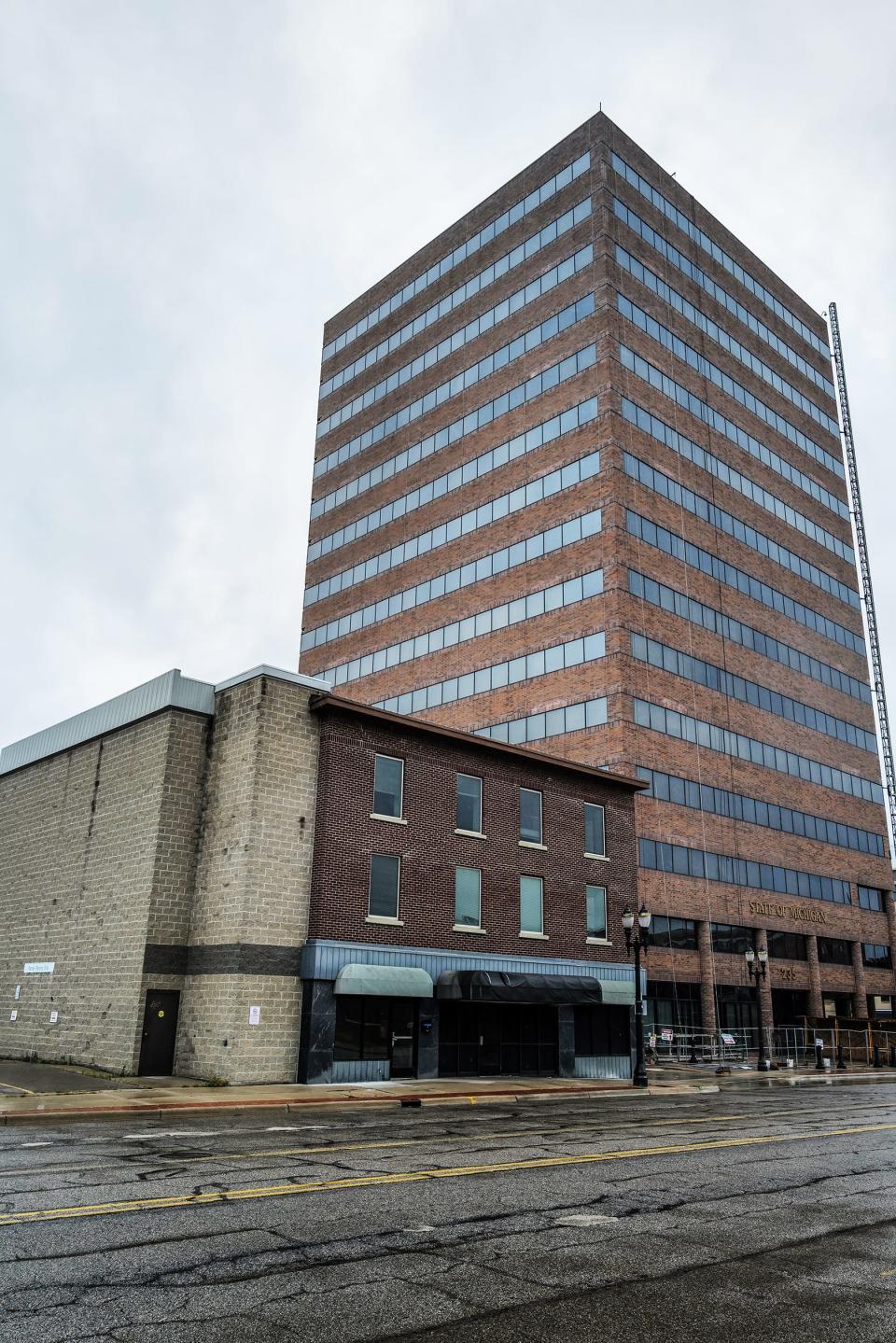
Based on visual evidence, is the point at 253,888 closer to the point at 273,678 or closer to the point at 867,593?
the point at 273,678

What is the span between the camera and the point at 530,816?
33.1 meters

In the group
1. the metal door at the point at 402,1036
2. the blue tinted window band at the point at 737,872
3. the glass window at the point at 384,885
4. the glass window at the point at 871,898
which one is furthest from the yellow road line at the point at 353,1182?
the glass window at the point at 871,898

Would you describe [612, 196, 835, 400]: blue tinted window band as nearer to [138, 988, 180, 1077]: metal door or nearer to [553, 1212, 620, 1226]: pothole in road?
[138, 988, 180, 1077]: metal door

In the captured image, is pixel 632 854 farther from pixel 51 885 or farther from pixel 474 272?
pixel 474 272

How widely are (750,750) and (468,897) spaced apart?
31939 millimetres

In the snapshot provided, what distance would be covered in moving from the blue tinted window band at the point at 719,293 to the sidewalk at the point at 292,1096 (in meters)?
48.0

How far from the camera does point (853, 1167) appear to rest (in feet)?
43.6

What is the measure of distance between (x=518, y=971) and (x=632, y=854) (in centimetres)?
740

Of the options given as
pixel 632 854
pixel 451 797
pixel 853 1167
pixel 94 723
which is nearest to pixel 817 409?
pixel 632 854

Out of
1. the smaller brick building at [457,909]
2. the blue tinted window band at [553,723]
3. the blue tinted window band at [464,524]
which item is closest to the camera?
the smaller brick building at [457,909]

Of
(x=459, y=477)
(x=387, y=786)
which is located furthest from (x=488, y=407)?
(x=387, y=786)

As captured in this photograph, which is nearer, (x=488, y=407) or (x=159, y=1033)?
(x=159, y=1033)

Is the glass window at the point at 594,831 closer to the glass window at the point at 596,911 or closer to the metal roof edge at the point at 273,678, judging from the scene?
the glass window at the point at 596,911

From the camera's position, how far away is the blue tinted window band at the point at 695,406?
55.8 meters
